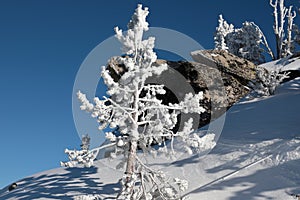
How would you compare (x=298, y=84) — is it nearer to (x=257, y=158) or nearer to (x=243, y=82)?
(x=243, y=82)

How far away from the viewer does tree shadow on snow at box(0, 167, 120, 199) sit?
7.88 meters

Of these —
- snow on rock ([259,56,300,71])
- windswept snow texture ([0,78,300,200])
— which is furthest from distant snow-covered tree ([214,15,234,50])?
windswept snow texture ([0,78,300,200])

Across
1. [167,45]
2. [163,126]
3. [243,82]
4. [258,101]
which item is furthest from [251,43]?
[163,126]

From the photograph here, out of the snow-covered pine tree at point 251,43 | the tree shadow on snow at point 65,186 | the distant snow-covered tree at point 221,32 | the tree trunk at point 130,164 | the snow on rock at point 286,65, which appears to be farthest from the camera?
the distant snow-covered tree at point 221,32

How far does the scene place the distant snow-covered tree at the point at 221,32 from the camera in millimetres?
34841

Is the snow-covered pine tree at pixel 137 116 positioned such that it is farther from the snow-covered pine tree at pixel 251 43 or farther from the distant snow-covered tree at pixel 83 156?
the snow-covered pine tree at pixel 251 43

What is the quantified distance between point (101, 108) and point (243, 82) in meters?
11.3

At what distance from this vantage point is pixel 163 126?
6.36 metres

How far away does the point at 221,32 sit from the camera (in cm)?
3547

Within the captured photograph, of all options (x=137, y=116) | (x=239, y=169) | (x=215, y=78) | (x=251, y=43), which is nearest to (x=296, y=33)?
(x=251, y=43)

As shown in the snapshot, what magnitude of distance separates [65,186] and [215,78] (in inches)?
378

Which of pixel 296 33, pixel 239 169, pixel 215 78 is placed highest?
pixel 296 33

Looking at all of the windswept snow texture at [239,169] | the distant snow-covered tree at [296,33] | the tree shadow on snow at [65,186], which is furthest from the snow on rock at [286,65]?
the tree shadow on snow at [65,186]

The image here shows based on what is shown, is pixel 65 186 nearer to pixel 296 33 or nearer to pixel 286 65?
pixel 286 65
